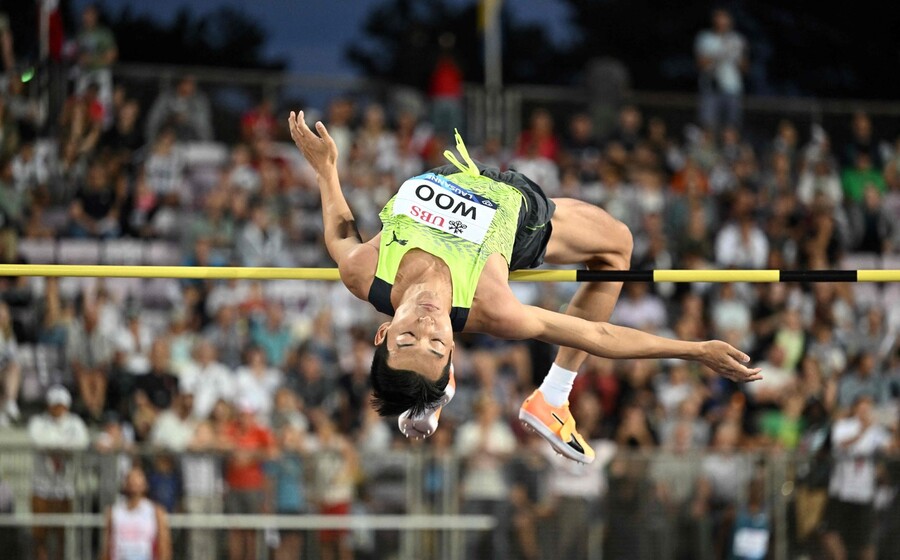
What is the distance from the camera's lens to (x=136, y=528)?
37.1ft

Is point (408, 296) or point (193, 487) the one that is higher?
point (408, 296)

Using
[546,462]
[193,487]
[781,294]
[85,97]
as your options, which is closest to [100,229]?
[85,97]

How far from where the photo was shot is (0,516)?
1110 cm

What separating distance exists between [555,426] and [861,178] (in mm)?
8590

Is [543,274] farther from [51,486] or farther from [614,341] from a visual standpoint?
[51,486]

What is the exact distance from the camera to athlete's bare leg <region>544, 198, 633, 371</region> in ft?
25.6

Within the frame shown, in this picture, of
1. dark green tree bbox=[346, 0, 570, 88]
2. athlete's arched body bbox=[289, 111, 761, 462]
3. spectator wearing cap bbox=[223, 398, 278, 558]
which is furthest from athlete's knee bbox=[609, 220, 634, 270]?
dark green tree bbox=[346, 0, 570, 88]

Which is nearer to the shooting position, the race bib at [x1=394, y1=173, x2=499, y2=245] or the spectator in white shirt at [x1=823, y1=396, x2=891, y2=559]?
the race bib at [x1=394, y1=173, x2=499, y2=245]

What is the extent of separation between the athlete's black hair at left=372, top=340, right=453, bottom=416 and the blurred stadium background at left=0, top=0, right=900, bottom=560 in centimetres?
466

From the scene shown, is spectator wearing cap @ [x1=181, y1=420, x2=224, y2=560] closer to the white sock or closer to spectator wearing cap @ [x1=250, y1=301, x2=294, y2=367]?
spectator wearing cap @ [x1=250, y1=301, x2=294, y2=367]

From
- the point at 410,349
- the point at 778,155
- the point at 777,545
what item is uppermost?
the point at 778,155

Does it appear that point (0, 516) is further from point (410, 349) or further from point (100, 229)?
point (410, 349)

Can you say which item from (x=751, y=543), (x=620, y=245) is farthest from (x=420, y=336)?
(x=751, y=543)

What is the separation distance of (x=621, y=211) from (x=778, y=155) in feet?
6.48
